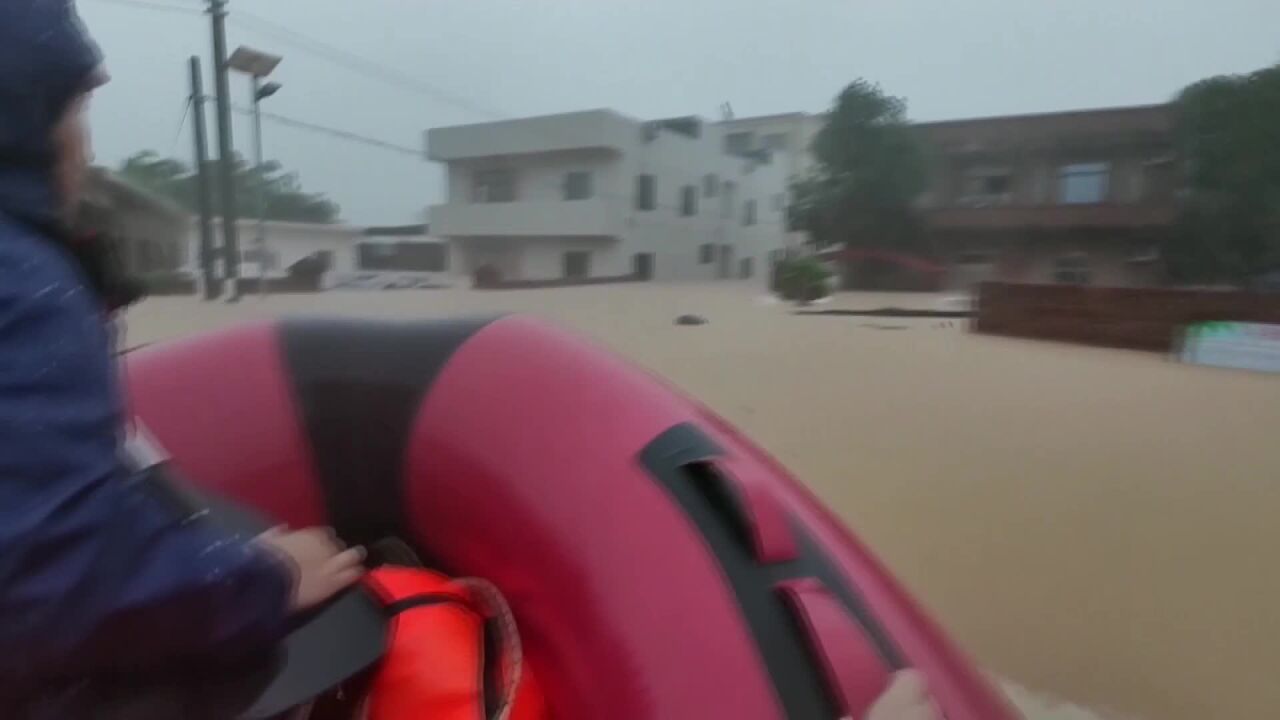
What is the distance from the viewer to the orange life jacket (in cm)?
67

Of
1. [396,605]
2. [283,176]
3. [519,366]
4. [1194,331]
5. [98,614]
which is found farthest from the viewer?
[1194,331]

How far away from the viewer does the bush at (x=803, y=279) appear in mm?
1590

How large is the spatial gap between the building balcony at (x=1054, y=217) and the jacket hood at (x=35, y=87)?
4.20ft

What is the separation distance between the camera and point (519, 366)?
2.91ft

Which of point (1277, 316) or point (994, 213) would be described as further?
point (994, 213)

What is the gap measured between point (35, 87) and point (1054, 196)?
1.35 m

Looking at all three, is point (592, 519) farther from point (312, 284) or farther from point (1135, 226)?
point (1135, 226)

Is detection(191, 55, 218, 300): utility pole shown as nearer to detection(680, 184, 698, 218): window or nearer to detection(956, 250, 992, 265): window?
detection(680, 184, 698, 218): window

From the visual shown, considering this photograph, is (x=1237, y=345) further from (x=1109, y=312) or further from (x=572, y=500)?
(x=572, y=500)

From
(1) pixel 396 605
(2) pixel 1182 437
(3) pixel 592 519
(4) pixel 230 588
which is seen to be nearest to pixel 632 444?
(3) pixel 592 519

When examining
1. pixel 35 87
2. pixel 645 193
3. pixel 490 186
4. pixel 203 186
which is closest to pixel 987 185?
pixel 645 193

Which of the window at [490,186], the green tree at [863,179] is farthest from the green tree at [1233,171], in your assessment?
the window at [490,186]

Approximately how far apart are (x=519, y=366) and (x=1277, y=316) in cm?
112

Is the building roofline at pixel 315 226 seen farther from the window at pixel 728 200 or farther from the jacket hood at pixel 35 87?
the jacket hood at pixel 35 87
